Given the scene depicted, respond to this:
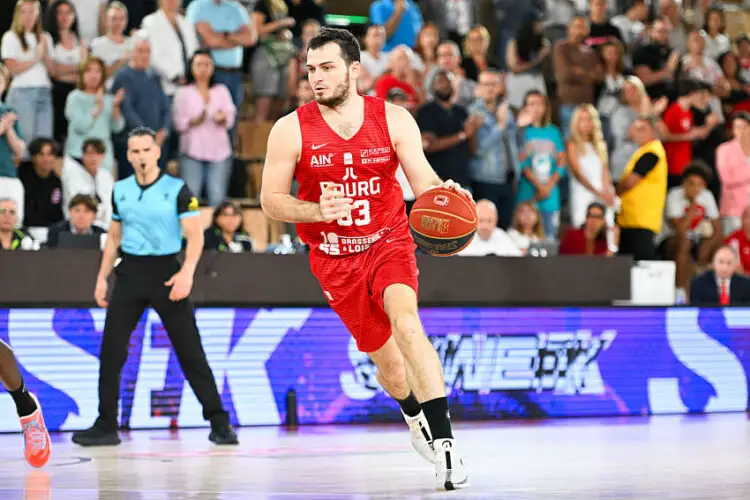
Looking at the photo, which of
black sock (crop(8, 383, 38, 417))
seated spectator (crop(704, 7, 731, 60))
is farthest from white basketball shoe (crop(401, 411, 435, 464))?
seated spectator (crop(704, 7, 731, 60))

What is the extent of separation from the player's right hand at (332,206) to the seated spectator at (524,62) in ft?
33.1

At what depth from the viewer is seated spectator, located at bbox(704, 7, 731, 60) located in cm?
1923

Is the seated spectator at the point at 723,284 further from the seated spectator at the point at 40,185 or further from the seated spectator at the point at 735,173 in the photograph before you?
the seated spectator at the point at 40,185

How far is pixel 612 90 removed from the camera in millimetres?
17016

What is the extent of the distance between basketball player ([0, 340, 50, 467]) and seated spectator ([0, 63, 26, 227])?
4575 millimetres

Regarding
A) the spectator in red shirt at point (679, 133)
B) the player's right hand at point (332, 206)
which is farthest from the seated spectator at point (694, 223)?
the player's right hand at point (332, 206)

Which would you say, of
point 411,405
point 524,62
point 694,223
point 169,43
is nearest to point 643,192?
point 694,223

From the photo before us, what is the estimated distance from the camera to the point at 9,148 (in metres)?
13.1

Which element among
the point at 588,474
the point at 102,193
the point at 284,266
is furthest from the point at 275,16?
the point at 588,474

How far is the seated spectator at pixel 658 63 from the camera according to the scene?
18.1 m

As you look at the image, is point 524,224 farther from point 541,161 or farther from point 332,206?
point 332,206

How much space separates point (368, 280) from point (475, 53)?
32.5ft

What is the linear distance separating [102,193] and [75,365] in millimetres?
→ 2873

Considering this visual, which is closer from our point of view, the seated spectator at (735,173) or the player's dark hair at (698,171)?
the player's dark hair at (698,171)
